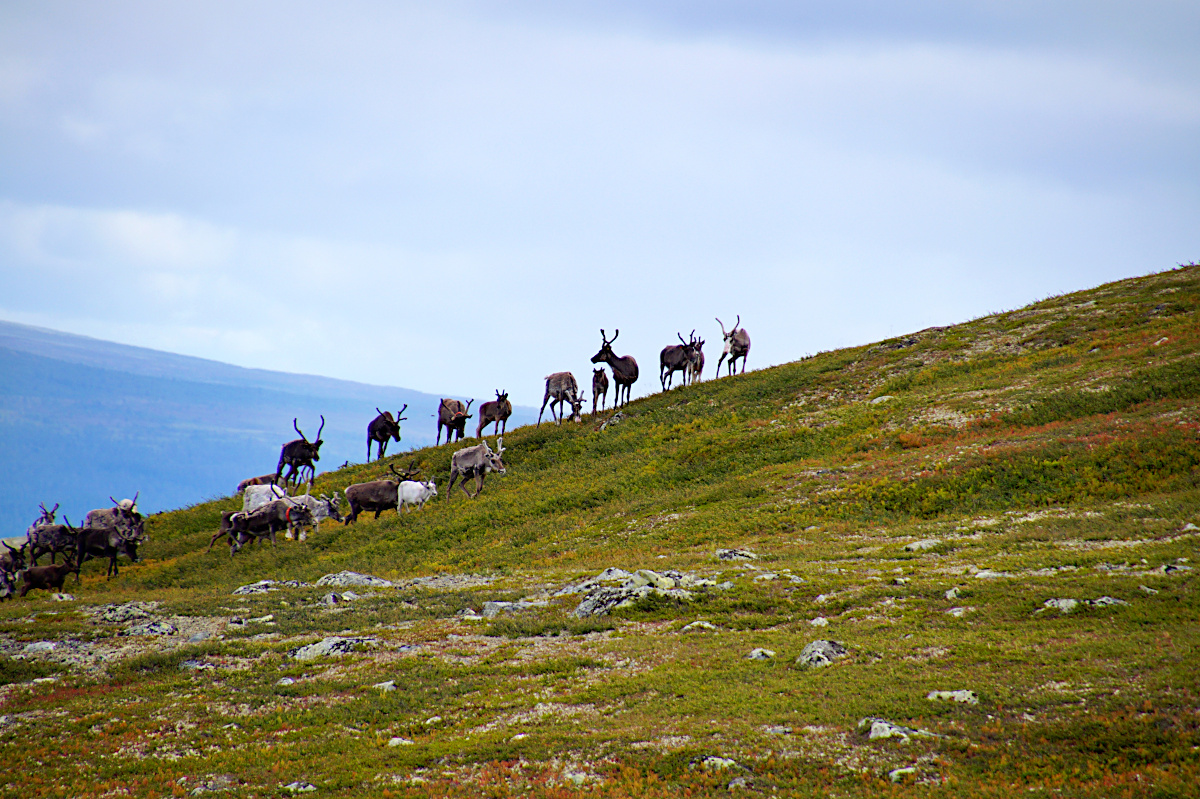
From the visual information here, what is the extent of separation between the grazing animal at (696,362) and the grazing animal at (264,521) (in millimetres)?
25139

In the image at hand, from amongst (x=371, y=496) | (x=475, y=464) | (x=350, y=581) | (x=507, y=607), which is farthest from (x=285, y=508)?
(x=507, y=607)

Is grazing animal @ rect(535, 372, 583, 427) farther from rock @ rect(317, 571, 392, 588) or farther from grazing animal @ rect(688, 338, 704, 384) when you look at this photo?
rock @ rect(317, 571, 392, 588)

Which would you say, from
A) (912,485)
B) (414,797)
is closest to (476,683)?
(414,797)

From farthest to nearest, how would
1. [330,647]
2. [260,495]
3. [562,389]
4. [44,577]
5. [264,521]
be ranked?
[562,389] → [260,495] → [264,521] → [44,577] → [330,647]

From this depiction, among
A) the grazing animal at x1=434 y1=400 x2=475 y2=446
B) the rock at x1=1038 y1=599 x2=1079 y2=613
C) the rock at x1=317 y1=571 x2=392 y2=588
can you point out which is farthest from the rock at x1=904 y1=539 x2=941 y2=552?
the grazing animal at x1=434 y1=400 x2=475 y2=446

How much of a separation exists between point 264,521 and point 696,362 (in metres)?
27.1

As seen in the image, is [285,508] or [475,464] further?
[475,464]

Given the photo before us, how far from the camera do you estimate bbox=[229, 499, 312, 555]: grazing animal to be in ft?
108

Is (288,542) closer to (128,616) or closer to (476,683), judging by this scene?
(128,616)

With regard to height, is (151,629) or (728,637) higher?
(151,629)

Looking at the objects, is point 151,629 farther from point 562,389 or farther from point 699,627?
point 562,389

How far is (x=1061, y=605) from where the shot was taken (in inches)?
520

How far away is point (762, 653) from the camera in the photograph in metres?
12.9

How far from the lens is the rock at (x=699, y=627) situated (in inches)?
597
